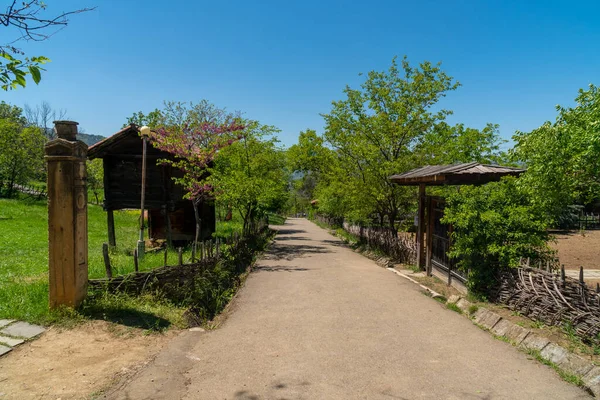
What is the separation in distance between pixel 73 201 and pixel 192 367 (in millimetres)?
3368

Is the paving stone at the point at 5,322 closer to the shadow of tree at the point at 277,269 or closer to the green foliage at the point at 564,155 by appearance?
the shadow of tree at the point at 277,269

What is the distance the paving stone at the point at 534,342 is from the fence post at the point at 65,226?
22.8ft

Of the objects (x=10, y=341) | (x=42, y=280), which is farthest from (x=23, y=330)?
(x=42, y=280)

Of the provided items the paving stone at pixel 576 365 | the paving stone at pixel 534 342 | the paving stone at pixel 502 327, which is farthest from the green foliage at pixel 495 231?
the paving stone at pixel 576 365

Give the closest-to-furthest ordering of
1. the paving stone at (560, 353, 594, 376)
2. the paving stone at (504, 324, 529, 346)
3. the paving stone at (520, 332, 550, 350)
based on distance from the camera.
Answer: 1. the paving stone at (560, 353, 594, 376)
2. the paving stone at (520, 332, 550, 350)
3. the paving stone at (504, 324, 529, 346)

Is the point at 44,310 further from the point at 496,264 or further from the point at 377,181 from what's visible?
the point at 377,181

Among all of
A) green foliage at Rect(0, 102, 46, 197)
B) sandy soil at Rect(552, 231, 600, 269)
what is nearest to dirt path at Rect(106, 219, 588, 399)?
sandy soil at Rect(552, 231, 600, 269)

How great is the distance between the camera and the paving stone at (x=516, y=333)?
585 cm

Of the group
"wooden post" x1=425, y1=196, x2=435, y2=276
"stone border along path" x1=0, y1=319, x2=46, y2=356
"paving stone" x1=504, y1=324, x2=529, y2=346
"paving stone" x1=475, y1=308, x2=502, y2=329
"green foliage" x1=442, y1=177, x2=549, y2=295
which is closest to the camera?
"stone border along path" x1=0, y1=319, x2=46, y2=356

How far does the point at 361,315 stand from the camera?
7.67 m

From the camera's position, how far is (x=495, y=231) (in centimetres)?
750

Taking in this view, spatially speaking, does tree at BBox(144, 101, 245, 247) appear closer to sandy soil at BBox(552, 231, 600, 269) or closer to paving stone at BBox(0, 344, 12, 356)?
paving stone at BBox(0, 344, 12, 356)

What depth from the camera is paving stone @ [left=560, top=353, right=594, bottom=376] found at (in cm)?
466

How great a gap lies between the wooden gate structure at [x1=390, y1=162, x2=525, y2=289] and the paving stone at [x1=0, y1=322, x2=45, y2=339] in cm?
829
